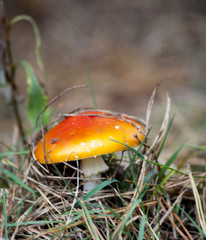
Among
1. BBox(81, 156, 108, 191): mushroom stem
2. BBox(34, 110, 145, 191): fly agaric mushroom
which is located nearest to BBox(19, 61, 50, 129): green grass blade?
A: BBox(34, 110, 145, 191): fly agaric mushroom

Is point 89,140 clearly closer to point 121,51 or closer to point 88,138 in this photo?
point 88,138

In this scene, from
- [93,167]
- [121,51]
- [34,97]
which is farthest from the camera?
[121,51]

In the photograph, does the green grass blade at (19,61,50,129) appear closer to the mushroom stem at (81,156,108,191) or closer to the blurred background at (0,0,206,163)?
the mushroom stem at (81,156,108,191)

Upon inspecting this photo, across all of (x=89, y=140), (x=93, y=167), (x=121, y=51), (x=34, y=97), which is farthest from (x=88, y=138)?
(x=121, y=51)

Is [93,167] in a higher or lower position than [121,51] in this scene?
lower

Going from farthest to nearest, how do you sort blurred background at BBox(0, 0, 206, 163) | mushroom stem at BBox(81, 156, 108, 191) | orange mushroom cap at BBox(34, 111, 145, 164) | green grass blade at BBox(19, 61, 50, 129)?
blurred background at BBox(0, 0, 206, 163) < green grass blade at BBox(19, 61, 50, 129) < mushroom stem at BBox(81, 156, 108, 191) < orange mushroom cap at BBox(34, 111, 145, 164)

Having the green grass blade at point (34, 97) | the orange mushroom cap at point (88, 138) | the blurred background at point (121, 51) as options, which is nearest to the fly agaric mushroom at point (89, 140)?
the orange mushroom cap at point (88, 138)

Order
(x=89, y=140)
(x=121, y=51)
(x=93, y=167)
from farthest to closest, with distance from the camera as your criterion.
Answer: (x=121, y=51)
(x=93, y=167)
(x=89, y=140)

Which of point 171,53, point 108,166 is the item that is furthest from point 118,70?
point 108,166

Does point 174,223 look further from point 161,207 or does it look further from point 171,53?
point 171,53
